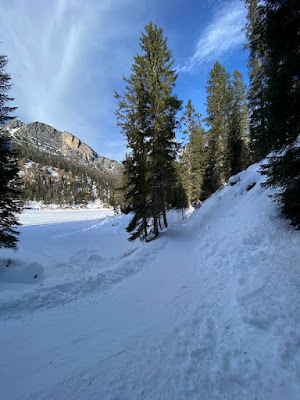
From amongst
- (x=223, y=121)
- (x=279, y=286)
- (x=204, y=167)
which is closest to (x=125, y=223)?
(x=204, y=167)

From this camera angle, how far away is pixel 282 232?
19.6ft

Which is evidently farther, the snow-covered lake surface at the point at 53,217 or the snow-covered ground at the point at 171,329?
the snow-covered lake surface at the point at 53,217

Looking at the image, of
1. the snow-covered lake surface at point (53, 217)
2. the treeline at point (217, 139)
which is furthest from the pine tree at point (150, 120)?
the snow-covered lake surface at point (53, 217)

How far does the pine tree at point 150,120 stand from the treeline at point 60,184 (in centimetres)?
8422

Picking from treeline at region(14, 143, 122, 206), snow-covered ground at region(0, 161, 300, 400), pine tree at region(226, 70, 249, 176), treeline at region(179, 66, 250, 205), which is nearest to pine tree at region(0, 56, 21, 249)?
snow-covered ground at region(0, 161, 300, 400)

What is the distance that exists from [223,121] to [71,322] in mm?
26158

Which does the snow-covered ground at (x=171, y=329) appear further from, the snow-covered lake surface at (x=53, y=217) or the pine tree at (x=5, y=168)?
the snow-covered lake surface at (x=53, y=217)

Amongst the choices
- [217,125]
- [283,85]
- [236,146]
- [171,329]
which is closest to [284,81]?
[283,85]

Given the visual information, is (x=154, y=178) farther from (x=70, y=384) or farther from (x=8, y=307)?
(x=70, y=384)

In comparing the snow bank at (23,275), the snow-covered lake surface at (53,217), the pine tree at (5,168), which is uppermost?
the pine tree at (5,168)

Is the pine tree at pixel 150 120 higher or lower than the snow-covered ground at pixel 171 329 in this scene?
higher

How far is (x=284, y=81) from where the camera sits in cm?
501

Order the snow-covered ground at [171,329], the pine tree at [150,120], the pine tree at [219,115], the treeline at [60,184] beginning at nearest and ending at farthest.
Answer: the snow-covered ground at [171,329] → the pine tree at [150,120] → the pine tree at [219,115] → the treeline at [60,184]

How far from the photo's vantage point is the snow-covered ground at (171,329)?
2527mm
